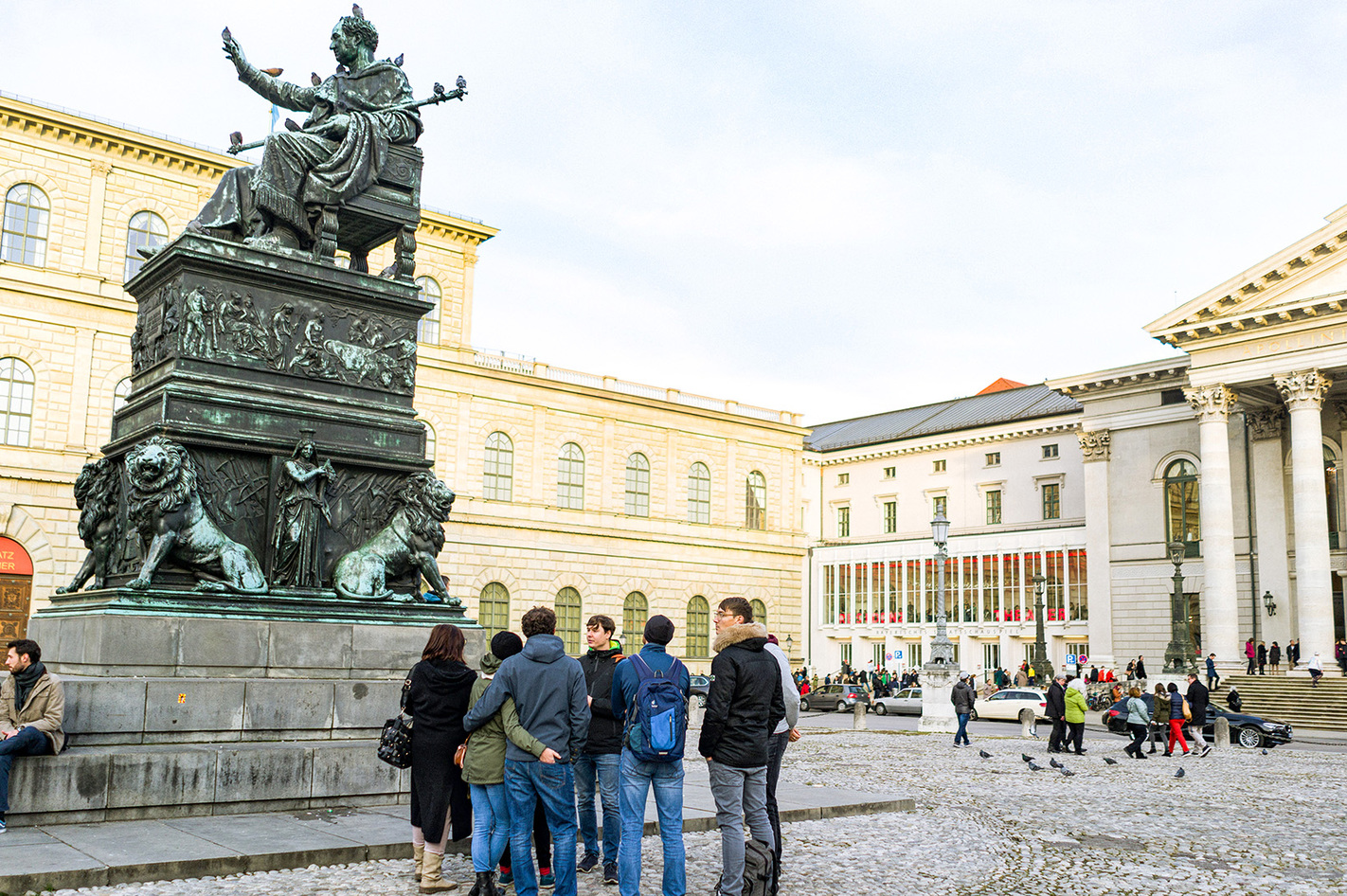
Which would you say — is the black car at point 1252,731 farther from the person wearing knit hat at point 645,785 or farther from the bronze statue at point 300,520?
the bronze statue at point 300,520

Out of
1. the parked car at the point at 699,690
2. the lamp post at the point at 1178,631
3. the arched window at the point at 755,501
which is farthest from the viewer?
the arched window at the point at 755,501

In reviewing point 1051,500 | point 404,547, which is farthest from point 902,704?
point 404,547

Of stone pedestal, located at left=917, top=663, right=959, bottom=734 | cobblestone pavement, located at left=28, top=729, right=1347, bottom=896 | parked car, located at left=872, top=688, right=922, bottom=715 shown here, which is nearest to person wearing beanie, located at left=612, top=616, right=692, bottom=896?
cobblestone pavement, located at left=28, top=729, right=1347, bottom=896

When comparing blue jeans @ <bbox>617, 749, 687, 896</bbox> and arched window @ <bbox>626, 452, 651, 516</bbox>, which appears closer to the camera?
blue jeans @ <bbox>617, 749, 687, 896</bbox>

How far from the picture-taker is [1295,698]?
1410 inches

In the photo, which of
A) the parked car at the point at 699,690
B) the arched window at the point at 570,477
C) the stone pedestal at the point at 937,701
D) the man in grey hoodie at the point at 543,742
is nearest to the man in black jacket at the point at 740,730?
the man in grey hoodie at the point at 543,742

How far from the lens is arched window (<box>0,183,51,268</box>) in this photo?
36625mm

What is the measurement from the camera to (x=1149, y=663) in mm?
47219

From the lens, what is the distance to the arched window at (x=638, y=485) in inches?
2060

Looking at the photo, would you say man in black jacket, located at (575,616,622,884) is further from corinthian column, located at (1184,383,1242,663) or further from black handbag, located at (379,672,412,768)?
corinthian column, located at (1184,383,1242,663)

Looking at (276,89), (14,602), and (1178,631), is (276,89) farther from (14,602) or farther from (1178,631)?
(1178,631)

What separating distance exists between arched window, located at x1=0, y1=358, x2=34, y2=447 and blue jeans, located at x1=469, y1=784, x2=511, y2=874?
35474mm

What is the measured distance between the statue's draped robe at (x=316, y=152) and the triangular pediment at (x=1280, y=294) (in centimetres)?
3802

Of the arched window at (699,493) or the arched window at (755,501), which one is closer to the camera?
the arched window at (699,493)
